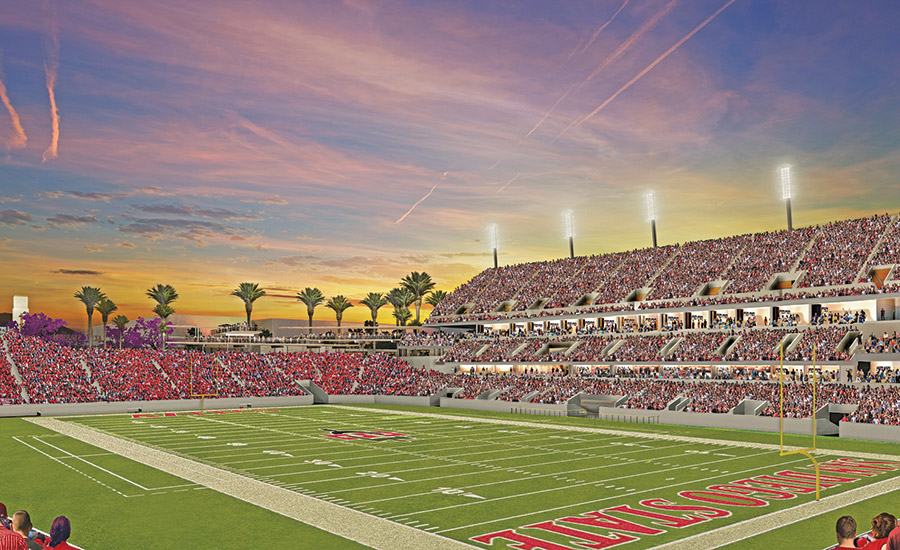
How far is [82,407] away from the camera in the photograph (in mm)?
48812

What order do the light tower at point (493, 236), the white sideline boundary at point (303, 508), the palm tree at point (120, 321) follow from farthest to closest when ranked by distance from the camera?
the palm tree at point (120, 321) < the light tower at point (493, 236) < the white sideline boundary at point (303, 508)

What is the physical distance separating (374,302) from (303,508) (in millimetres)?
93099

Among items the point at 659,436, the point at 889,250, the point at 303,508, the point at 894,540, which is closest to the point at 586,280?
the point at 889,250

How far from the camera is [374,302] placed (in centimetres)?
11119

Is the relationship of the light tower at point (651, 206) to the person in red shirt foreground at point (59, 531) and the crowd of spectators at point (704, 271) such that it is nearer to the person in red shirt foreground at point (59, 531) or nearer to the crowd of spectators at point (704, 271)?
the crowd of spectators at point (704, 271)

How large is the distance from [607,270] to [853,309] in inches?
933

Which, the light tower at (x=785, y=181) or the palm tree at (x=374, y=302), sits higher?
the light tower at (x=785, y=181)

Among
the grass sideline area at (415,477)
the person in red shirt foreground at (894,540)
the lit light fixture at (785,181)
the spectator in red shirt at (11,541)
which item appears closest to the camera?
the spectator in red shirt at (11,541)

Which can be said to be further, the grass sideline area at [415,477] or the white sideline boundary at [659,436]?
the white sideline boundary at [659,436]

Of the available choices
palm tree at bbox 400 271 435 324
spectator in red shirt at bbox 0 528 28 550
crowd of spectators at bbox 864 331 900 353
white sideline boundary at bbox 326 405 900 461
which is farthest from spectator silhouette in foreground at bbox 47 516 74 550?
palm tree at bbox 400 271 435 324

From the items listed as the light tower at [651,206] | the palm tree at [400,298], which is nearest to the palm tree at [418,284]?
the palm tree at [400,298]

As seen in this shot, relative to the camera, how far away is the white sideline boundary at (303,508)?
1513cm

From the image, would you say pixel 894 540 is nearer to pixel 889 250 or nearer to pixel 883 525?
pixel 883 525

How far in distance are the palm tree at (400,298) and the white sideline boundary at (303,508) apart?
3085 inches
